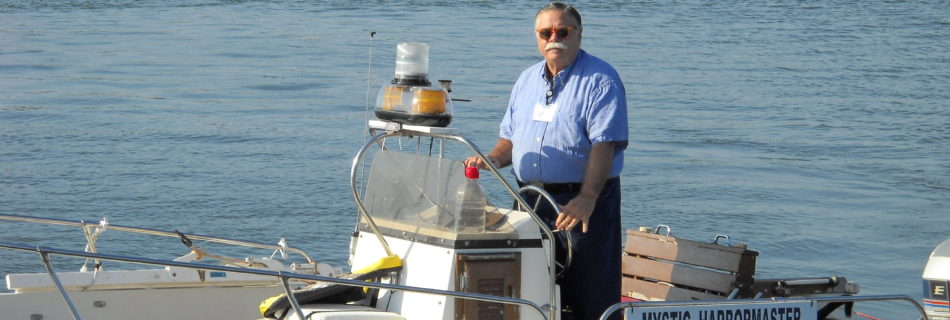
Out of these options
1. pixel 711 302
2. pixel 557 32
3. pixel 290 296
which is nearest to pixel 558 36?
pixel 557 32

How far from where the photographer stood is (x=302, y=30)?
21125 mm

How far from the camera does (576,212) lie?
151 inches

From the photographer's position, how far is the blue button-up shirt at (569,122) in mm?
3947

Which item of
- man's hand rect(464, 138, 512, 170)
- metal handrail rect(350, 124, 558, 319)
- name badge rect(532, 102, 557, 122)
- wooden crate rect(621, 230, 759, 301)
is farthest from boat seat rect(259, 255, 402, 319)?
wooden crate rect(621, 230, 759, 301)

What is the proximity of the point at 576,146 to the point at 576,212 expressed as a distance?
28 cm

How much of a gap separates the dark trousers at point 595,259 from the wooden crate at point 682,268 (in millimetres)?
749

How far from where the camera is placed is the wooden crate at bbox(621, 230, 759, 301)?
4809mm

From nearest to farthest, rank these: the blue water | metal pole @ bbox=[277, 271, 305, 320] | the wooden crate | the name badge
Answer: metal pole @ bbox=[277, 271, 305, 320], the name badge, the wooden crate, the blue water

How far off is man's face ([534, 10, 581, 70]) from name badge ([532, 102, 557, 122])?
0.13 meters

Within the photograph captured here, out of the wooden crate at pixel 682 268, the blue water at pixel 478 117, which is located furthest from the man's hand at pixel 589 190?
the blue water at pixel 478 117

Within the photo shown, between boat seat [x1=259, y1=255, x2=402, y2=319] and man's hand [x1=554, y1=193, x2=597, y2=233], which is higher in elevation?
man's hand [x1=554, y1=193, x2=597, y2=233]

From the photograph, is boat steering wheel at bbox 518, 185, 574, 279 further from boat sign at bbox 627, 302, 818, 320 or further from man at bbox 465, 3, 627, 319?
boat sign at bbox 627, 302, 818, 320

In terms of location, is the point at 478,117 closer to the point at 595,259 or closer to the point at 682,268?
the point at 682,268

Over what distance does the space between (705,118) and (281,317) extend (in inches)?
439
